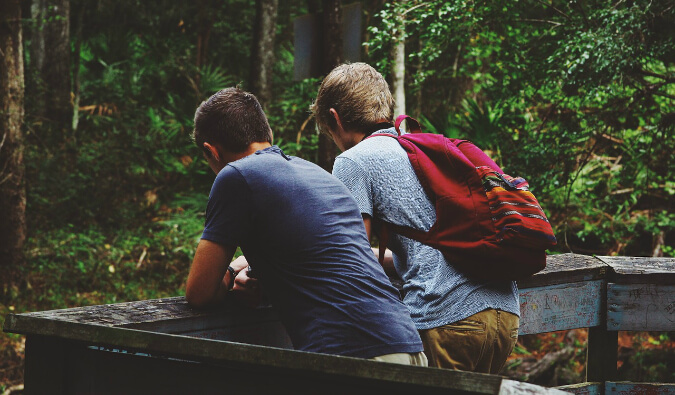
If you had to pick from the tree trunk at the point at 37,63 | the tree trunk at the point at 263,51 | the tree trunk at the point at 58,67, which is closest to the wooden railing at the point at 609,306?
the tree trunk at the point at 37,63

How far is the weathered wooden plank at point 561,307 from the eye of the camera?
281cm

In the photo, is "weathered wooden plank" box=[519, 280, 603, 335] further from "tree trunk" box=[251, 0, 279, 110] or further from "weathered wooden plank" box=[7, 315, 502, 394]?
"tree trunk" box=[251, 0, 279, 110]

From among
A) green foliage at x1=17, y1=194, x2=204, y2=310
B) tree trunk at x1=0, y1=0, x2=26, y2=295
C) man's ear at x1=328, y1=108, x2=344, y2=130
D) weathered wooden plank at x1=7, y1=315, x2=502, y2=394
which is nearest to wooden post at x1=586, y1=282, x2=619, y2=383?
man's ear at x1=328, y1=108, x2=344, y2=130

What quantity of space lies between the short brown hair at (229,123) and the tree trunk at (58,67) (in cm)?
1427

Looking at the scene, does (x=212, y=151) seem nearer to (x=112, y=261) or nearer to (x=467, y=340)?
(x=467, y=340)

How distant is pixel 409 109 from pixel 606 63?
851 centimetres

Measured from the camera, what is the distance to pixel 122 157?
1472cm

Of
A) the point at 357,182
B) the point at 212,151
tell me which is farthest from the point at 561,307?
the point at 212,151

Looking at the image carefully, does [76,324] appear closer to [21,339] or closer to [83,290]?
[21,339]

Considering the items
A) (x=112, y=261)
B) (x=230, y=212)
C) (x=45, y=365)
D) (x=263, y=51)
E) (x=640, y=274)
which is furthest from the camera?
(x=263, y=51)

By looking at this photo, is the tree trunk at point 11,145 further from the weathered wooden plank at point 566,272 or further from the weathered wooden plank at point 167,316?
the weathered wooden plank at point 566,272

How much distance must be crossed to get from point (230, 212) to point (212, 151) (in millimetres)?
394

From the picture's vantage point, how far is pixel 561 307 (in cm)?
289

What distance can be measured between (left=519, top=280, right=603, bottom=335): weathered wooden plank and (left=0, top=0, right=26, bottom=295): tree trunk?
27.8ft
